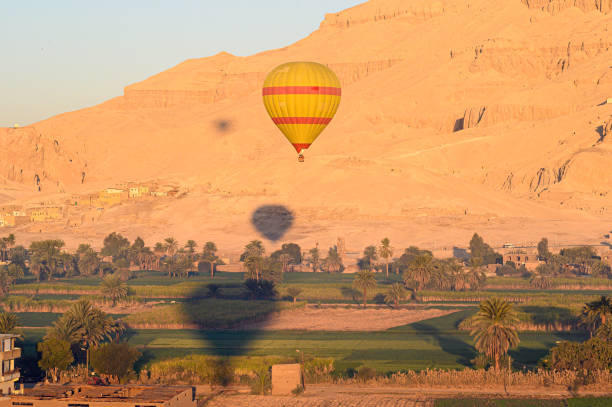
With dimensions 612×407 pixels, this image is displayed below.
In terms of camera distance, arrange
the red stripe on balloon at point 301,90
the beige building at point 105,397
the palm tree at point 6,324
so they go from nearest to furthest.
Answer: the beige building at point 105,397 → the palm tree at point 6,324 → the red stripe on balloon at point 301,90

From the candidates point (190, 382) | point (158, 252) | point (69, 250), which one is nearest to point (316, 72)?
point (190, 382)

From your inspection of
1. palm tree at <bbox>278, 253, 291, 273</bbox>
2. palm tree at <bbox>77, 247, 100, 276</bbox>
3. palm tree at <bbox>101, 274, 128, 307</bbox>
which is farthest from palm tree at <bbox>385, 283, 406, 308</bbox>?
palm tree at <bbox>77, 247, 100, 276</bbox>

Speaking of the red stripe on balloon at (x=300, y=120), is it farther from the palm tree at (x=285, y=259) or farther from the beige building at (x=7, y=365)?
the palm tree at (x=285, y=259)

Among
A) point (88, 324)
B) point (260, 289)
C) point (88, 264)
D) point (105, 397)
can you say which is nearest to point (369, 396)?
point (105, 397)

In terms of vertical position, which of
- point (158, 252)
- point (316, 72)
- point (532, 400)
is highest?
point (316, 72)

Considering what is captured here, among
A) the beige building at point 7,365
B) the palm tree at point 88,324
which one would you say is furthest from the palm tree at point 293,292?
the beige building at point 7,365

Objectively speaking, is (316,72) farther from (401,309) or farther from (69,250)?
(69,250)

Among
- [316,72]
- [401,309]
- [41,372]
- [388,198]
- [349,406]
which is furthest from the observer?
[388,198]
